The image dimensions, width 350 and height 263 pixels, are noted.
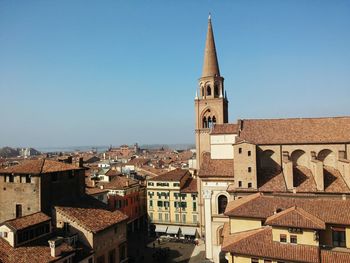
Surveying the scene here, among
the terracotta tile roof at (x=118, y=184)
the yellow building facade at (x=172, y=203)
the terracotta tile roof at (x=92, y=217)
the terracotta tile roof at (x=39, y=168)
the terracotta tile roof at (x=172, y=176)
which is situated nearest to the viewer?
the terracotta tile roof at (x=92, y=217)

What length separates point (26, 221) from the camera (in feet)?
90.6

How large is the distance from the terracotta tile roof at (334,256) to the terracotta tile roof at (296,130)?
16819mm

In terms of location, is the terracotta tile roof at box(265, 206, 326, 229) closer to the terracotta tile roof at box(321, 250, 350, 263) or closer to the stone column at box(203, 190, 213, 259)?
the terracotta tile roof at box(321, 250, 350, 263)

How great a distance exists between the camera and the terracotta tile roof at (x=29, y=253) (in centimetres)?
2405

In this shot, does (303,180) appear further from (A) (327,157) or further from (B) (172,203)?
(B) (172,203)

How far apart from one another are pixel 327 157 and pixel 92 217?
27.4 metres

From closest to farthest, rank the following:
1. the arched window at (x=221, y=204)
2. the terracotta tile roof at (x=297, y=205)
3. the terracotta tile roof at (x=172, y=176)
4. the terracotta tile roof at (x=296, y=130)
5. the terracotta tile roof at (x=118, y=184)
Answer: the terracotta tile roof at (x=297, y=205)
the terracotta tile roof at (x=296, y=130)
the arched window at (x=221, y=204)
the terracotta tile roof at (x=118, y=184)
the terracotta tile roof at (x=172, y=176)

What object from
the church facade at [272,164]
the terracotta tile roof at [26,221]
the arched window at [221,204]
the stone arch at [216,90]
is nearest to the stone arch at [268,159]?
the church facade at [272,164]

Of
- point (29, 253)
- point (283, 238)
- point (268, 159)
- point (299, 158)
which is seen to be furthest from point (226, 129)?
point (29, 253)

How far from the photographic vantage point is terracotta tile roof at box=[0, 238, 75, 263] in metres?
24.0

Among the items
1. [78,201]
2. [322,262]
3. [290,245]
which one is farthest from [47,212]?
[322,262]

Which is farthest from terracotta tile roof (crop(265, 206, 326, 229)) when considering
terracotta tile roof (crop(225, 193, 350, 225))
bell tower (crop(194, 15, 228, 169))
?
bell tower (crop(194, 15, 228, 169))

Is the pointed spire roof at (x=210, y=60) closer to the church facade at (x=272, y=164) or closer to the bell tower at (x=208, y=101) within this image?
the bell tower at (x=208, y=101)

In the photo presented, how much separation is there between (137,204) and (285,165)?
34818 millimetres
